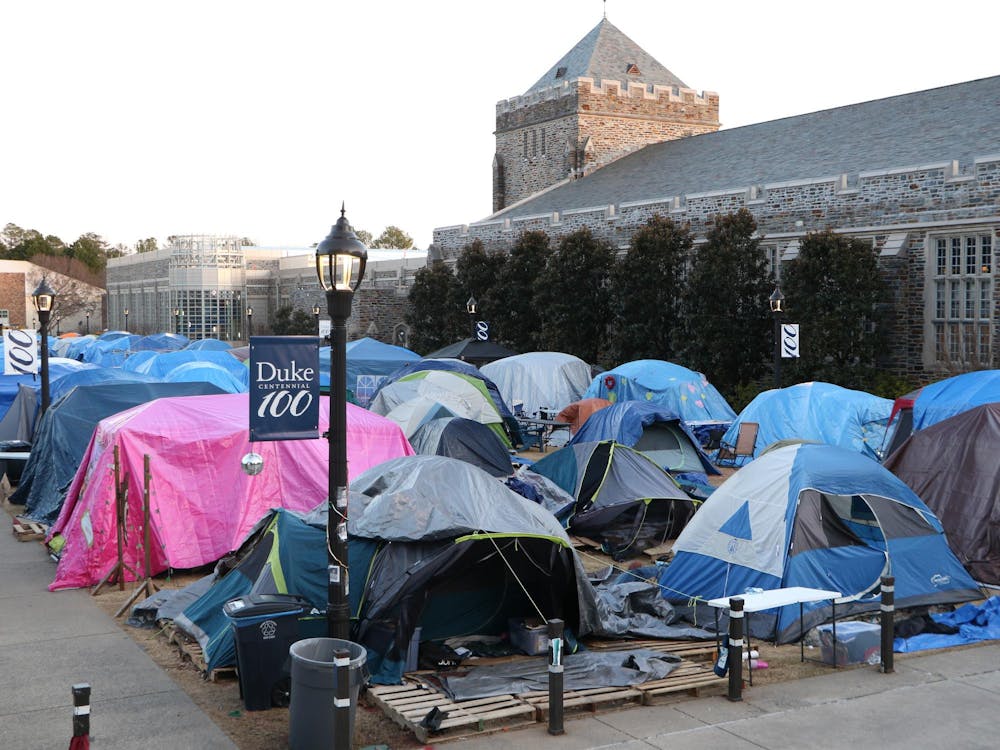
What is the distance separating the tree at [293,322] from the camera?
55062 millimetres

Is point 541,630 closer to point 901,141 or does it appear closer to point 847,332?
point 847,332

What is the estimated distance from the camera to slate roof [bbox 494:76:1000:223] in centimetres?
2727

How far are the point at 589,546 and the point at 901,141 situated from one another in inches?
779

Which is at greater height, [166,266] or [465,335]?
[166,266]

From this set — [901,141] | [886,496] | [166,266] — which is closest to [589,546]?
[886,496]

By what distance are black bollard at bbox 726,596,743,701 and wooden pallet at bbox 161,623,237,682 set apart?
4074 millimetres

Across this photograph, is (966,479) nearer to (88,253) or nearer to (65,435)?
(65,435)

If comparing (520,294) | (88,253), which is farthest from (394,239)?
(520,294)

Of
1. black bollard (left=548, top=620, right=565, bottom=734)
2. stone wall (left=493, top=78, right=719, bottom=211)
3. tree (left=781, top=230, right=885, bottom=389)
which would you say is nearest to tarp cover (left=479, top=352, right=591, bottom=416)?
tree (left=781, top=230, right=885, bottom=389)

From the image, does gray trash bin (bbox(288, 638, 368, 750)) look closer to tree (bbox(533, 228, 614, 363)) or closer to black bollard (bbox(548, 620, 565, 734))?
black bollard (bbox(548, 620, 565, 734))

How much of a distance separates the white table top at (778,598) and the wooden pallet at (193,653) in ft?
13.4

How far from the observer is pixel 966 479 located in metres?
12.1

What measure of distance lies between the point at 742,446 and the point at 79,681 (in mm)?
14333

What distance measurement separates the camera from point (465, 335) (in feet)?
128
